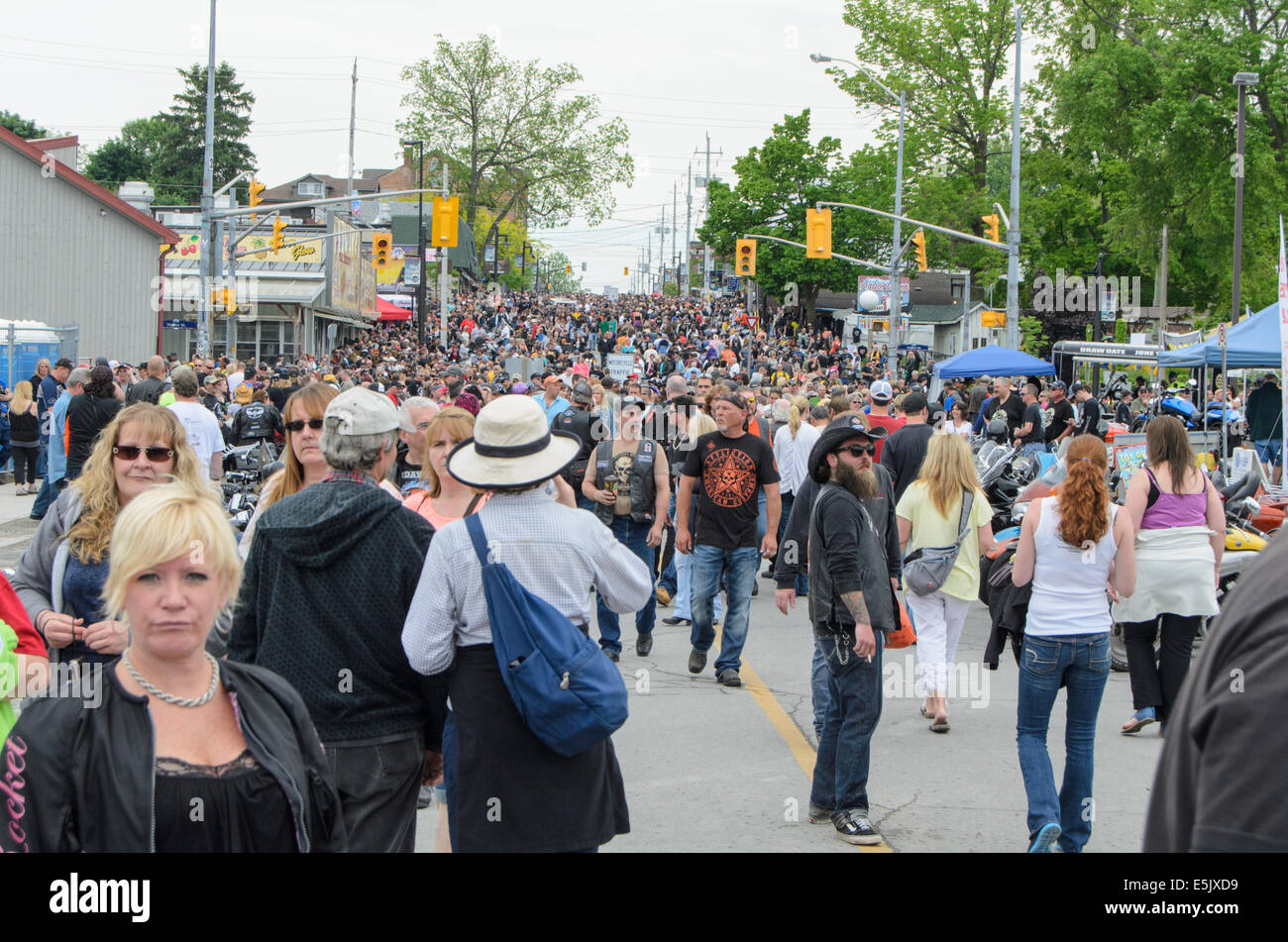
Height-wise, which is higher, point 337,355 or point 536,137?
point 536,137

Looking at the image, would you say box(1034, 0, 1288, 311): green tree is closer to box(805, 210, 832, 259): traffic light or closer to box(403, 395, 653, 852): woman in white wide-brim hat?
box(805, 210, 832, 259): traffic light

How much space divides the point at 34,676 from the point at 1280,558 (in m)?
3.25

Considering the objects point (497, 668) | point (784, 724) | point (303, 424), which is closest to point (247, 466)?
point (784, 724)

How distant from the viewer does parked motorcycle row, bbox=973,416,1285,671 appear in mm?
9531

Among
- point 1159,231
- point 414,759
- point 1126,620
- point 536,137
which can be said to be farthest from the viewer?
point 536,137

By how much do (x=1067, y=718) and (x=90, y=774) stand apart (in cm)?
439

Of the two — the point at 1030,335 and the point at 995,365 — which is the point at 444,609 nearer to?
the point at 995,365

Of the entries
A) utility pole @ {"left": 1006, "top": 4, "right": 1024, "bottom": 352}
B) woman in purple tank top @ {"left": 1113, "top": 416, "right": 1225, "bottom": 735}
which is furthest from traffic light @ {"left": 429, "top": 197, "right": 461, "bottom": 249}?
woman in purple tank top @ {"left": 1113, "top": 416, "right": 1225, "bottom": 735}

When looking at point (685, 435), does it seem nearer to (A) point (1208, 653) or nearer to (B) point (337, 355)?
(A) point (1208, 653)

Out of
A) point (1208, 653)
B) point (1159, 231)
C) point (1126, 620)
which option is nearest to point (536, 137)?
point (1159, 231)

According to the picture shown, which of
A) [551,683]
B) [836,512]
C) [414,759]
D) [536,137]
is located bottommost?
[414,759]

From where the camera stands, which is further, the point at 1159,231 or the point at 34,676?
the point at 1159,231

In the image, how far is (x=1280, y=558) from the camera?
131cm

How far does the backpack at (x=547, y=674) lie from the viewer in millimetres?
3674
